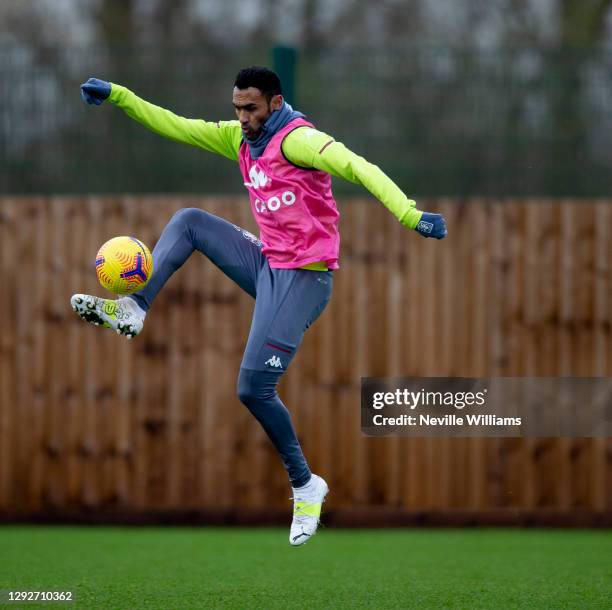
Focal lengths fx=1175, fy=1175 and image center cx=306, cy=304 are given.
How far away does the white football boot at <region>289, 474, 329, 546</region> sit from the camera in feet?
18.9

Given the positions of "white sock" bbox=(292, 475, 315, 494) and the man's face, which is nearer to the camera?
the man's face

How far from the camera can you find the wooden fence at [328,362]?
8438mm

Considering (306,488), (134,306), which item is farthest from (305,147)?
(306,488)

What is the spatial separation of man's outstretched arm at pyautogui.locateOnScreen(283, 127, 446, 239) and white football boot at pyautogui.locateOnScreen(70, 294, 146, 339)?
102cm

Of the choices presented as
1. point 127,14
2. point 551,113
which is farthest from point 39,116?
point 127,14

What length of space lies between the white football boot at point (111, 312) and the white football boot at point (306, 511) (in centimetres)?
118

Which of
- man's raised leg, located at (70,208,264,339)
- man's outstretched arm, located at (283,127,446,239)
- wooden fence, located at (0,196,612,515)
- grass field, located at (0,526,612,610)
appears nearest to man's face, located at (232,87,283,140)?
man's outstretched arm, located at (283,127,446,239)

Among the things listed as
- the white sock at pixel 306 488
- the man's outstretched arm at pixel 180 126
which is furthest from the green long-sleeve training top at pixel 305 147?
the white sock at pixel 306 488

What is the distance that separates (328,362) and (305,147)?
3.40 metres

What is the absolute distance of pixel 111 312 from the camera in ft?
17.8

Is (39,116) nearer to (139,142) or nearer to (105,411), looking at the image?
(139,142)

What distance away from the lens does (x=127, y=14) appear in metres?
14.3

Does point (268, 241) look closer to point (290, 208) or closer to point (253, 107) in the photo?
point (290, 208)

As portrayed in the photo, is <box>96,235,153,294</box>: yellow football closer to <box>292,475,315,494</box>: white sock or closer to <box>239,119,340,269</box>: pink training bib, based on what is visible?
<box>239,119,340,269</box>: pink training bib
